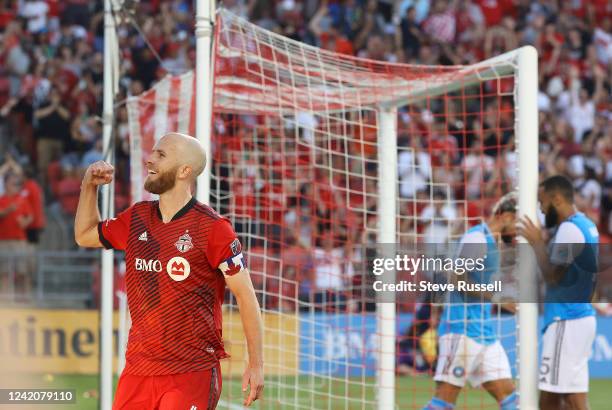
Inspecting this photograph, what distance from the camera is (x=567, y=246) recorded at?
23.1ft

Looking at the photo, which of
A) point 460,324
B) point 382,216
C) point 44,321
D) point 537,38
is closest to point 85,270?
point 44,321

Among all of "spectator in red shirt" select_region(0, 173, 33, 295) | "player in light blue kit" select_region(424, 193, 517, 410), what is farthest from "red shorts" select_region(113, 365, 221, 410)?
"spectator in red shirt" select_region(0, 173, 33, 295)

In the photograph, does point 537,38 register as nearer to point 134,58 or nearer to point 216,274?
point 134,58

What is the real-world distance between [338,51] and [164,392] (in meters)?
13.5

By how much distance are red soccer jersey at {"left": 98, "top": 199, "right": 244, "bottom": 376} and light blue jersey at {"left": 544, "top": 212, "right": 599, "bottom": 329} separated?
2.71 meters

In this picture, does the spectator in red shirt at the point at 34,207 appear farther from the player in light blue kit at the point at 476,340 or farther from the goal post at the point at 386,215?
the player in light blue kit at the point at 476,340

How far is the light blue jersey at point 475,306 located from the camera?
798 centimetres

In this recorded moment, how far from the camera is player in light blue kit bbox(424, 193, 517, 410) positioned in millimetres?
8031

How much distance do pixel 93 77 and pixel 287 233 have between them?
507 cm

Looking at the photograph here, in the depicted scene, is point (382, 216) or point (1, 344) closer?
Result: point (382, 216)

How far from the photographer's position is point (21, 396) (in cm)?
884

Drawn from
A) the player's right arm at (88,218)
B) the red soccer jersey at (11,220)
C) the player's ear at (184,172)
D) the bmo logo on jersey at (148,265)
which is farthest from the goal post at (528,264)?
the red soccer jersey at (11,220)

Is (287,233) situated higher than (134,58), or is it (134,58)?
(134,58)

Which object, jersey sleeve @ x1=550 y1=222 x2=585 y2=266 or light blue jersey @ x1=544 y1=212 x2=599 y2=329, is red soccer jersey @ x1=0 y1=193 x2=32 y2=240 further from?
jersey sleeve @ x1=550 y1=222 x2=585 y2=266
